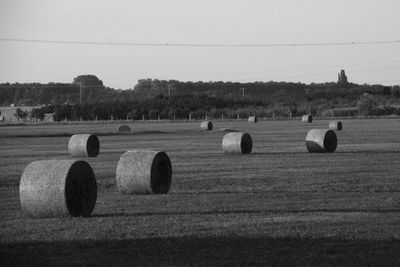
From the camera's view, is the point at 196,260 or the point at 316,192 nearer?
the point at 196,260

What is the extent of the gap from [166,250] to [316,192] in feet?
28.2

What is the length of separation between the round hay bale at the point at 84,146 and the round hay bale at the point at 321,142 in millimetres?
9495

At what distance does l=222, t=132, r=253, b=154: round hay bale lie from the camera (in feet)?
120

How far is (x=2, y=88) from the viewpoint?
177 m

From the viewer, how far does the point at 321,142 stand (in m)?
36.5

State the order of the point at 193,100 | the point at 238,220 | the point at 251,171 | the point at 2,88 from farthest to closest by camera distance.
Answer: the point at 2,88, the point at 193,100, the point at 251,171, the point at 238,220

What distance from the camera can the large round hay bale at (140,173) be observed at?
1986 centimetres

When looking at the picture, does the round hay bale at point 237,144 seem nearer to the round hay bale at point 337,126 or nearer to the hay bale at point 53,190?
the hay bale at point 53,190

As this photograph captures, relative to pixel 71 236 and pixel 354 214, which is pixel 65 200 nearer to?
pixel 71 236

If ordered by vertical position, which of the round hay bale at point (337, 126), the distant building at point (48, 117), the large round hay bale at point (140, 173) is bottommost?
the distant building at point (48, 117)

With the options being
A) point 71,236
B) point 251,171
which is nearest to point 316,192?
point 251,171

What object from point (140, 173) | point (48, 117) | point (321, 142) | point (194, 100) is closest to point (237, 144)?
point (321, 142)

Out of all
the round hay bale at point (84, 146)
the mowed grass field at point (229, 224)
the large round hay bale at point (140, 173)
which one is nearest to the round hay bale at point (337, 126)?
the round hay bale at point (84, 146)

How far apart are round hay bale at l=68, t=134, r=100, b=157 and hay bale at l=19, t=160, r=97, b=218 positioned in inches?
815
